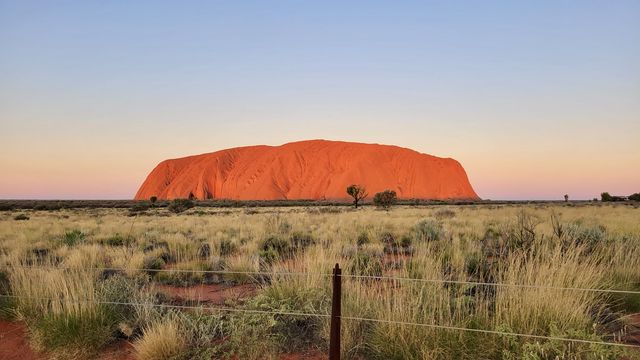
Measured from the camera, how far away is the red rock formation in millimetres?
106750

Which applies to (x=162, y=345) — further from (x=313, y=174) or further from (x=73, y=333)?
(x=313, y=174)

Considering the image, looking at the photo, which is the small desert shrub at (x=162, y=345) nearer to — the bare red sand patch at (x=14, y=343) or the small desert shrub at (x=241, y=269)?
the bare red sand patch at (x=14, y=343)

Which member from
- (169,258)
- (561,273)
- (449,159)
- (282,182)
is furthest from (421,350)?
(449,159)

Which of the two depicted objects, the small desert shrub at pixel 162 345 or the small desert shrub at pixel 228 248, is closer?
the small desert shrub at pixel 162 345

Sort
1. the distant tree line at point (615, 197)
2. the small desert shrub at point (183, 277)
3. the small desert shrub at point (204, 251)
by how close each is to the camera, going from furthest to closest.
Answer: the distant tree line at point (615, 197) → the small desert shrub at point (204, 251) → the small desert shrub at point (183, 277)

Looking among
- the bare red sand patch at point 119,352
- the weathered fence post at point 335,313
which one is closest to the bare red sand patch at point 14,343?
the bare red sand patch at point 119,352

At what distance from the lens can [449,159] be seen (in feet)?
406

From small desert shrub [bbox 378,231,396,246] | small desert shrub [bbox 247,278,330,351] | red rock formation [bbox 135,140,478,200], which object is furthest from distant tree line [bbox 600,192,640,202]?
small desert shrub [bbox 247,278,330,351]

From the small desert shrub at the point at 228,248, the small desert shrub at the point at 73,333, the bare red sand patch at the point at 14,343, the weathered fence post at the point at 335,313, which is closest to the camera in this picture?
the weathered fence post at the point at 335,313

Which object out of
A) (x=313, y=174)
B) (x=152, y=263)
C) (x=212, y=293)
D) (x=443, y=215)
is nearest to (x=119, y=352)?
(x=212, y=293)

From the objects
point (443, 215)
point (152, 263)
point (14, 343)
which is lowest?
point (14, 343)

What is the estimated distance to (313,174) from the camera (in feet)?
366

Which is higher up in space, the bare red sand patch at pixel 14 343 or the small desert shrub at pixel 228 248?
the small desert shrub at pixel 228 248

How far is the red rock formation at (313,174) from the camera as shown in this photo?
107 meters
